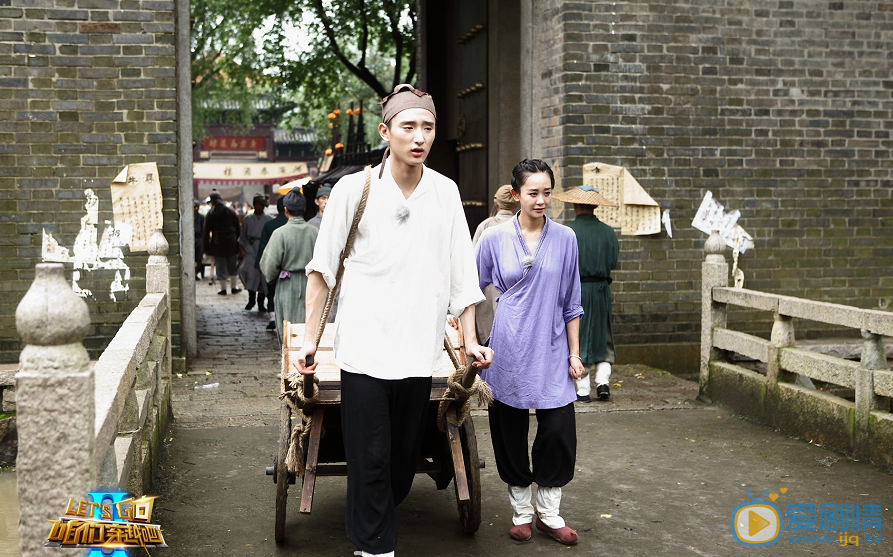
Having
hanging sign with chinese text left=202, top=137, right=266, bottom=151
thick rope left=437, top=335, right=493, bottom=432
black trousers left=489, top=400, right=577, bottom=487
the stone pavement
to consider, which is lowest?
the stone pavement

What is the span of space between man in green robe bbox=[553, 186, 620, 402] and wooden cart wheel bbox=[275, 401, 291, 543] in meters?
3.81

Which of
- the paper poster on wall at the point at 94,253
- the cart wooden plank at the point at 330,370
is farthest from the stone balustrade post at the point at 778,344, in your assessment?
the paper poster on wall at the point at 94,253

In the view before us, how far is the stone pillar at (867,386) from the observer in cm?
601

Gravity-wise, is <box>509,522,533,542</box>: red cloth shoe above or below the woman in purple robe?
below

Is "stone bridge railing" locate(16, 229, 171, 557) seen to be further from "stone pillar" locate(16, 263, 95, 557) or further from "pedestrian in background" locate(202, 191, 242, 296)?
"pedestrian in background" locate(202, 191, 242, 296)

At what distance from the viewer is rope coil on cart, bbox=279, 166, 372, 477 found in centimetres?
373

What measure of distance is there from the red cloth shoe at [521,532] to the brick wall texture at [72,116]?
541cm

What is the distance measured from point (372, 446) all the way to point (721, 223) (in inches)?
273

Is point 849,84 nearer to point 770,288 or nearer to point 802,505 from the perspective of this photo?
point 770,288

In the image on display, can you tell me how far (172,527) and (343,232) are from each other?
2.09 meters

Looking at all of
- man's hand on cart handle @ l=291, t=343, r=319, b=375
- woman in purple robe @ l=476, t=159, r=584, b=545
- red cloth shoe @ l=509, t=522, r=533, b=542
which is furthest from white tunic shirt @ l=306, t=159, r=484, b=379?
red cloth shoe @ l=509, t=522, r=533, b=542

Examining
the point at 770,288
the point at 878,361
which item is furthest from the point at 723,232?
the point at 878,361

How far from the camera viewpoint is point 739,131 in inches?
382

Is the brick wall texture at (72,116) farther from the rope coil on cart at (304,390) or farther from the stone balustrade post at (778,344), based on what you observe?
the stone balustrade post at (778,344)
